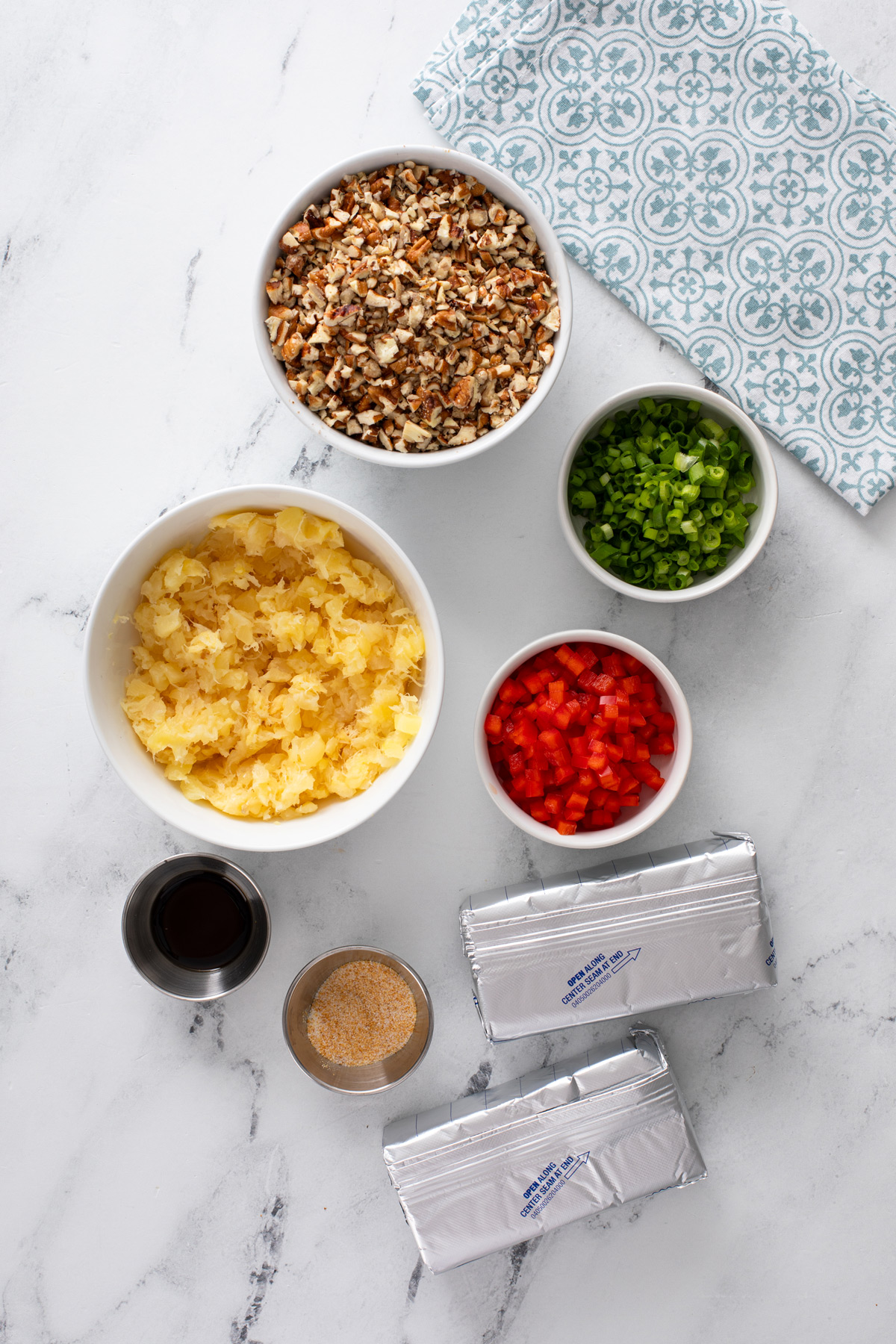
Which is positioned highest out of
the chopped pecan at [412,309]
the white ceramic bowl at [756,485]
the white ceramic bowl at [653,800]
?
the chopped pecan at [412,309]

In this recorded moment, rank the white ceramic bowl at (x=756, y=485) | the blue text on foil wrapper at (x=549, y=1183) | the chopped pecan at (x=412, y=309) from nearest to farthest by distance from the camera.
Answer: the chopped pecan at (x=412, y=309), the white ceramic bowl at (x=756, y=485), the blue text on foil wrapper at (x=549, y=1183)

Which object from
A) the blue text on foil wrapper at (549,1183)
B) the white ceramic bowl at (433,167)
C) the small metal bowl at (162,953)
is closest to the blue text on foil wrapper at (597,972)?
the blue text on foil wrapper at (549,1183)

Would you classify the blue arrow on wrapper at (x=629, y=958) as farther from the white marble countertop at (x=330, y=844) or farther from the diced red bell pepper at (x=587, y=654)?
the diced red bell pepper at (x=587, y=654)

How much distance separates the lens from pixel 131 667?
1.48m

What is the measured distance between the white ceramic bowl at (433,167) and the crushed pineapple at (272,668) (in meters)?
0.17

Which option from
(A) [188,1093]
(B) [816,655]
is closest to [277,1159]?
(A) [188,1093]

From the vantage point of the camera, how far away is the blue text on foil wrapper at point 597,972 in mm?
1590

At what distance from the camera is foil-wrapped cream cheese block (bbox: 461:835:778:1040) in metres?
1.58

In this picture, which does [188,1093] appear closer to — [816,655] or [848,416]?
[816,655]

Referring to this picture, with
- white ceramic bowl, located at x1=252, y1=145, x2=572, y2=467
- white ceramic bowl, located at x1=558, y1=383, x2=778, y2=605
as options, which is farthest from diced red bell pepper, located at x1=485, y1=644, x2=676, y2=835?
white ceramic bowl, located at x1=252, y1=145, x2=572, y2=467

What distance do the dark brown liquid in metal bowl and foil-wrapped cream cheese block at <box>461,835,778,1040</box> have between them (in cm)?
49

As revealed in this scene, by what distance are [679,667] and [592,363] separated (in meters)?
0.65

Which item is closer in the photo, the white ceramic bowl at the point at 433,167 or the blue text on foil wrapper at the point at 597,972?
the white ceramic bowl at the point at 433,167

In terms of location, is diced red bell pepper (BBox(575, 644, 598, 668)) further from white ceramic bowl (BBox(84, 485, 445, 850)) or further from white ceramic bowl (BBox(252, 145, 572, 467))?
white ceramic bowl (BBox(252, 145, 572, 467))
